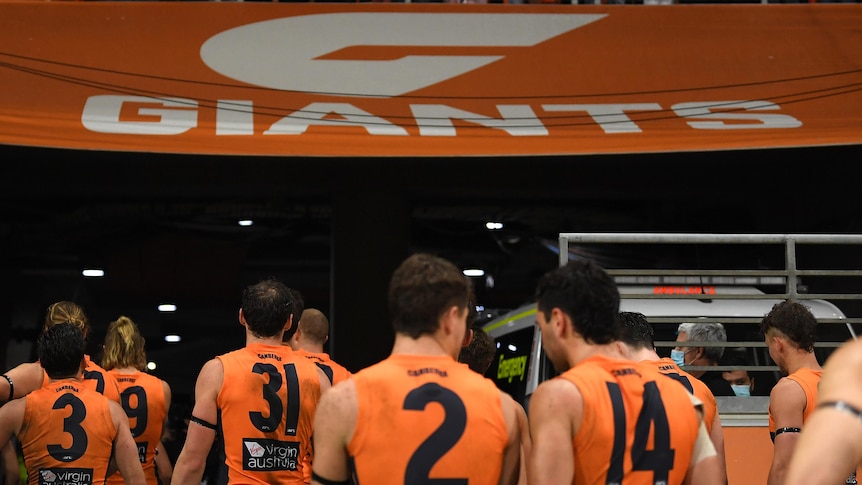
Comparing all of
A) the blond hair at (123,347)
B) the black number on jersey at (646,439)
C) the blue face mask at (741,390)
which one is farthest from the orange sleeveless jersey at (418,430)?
the blond hair at (123,347)

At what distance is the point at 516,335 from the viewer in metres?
9.34

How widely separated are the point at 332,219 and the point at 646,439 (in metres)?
9.30

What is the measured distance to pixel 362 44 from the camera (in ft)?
33.5

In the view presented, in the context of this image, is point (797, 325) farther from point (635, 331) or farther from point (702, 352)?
point (702, 352)

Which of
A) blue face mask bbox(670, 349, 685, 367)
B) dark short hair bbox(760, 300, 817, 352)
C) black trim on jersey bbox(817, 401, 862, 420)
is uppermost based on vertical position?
dark short hair bbox(760, 300, 817, 352)

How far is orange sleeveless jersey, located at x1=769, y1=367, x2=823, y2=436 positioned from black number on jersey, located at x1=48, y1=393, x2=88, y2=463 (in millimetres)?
4215

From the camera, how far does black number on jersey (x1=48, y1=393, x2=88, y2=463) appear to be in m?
6.08

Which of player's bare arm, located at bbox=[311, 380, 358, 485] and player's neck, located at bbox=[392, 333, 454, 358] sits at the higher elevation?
player's neck, located at bbox=[392, 333, 454, 358]

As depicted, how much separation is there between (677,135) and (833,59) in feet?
5.64

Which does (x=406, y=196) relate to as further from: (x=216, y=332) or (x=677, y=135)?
(x=216, y=332)

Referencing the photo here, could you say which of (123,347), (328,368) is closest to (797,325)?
(328,368)

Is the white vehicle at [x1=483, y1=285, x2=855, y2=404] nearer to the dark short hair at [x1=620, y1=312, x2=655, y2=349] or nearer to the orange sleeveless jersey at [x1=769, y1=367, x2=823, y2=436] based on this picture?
the dark short hair at [x1=620, y1=312, x2=655, y2=349]

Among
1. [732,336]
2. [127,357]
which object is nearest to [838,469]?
[732,336]

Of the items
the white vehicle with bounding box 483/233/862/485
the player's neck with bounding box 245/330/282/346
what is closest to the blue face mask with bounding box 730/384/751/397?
the white vehicle with bounding box 483/233/862/485
